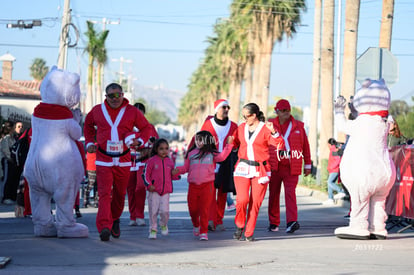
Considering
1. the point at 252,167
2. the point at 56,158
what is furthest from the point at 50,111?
the point at 252,167

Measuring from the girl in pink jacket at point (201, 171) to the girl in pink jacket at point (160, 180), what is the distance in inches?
9.3

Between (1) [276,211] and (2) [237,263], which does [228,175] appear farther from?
(2) [237,263]

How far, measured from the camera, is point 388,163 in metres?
11.5

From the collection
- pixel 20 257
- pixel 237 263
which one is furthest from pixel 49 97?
pixel 237 263

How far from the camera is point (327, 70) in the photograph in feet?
102

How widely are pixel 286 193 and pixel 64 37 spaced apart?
66.3 feet

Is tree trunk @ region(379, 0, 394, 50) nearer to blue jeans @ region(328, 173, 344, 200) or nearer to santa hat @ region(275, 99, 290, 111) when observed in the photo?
blue jeans @ region(328, 173, 344, 200)

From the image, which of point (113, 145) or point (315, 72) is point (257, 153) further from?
point (315, 72)

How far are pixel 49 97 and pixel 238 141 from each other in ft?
8.94

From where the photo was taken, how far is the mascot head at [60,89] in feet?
36.8

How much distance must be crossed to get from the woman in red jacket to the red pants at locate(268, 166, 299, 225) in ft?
4.27

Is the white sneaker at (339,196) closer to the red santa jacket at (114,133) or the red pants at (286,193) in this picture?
the red pants at (286,193)

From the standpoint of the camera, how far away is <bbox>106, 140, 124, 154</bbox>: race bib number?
1126 centimetres

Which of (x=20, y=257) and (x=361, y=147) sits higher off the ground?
(x=361, y=147)
